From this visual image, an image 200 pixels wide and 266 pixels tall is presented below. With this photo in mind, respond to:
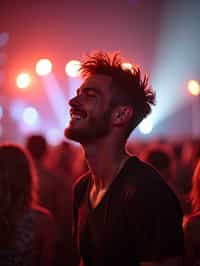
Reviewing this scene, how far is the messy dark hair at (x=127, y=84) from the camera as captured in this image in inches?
116

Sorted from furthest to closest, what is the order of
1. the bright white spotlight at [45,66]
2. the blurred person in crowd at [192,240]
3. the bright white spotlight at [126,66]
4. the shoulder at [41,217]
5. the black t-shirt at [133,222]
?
1. the bright white spotlight at [45,66]
2. the shoulder at [41,217]
3. the blurred person in crowd at [192,240]
4. the bright white spotlight at [126,66]
5. the black t-shirt at [133,222]

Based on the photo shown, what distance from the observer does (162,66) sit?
18250 millimetres

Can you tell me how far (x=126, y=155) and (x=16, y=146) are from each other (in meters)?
1.05

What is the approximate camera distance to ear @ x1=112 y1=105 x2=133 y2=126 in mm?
2922

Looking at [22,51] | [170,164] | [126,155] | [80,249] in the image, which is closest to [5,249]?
[80,249]

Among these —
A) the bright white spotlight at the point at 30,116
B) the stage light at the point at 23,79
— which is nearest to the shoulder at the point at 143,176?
the stage light at the point at 23,79

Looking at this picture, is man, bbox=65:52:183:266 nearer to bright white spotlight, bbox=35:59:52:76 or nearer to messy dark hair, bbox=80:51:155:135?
messy dark hair, bbox=80:51:155:135

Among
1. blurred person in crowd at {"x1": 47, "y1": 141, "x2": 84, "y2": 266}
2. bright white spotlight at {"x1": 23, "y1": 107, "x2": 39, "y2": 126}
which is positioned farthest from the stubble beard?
bright white spotlight at {"x1": 23, "y1": 107, "x2": 39, "y2": 126}

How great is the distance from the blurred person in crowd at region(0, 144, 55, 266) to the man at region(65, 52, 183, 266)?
447 mm

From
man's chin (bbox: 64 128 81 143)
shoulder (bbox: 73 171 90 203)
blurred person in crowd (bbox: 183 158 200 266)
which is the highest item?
man's chin (bbox: 64 128 81 143)

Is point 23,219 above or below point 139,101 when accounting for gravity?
below

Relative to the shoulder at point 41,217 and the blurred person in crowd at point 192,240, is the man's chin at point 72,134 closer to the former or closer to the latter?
the shoulder at point 41,217

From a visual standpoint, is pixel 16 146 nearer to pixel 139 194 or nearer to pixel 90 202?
pixel 90 202

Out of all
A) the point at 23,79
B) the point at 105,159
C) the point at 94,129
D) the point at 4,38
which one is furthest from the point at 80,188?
the point at 23,79
